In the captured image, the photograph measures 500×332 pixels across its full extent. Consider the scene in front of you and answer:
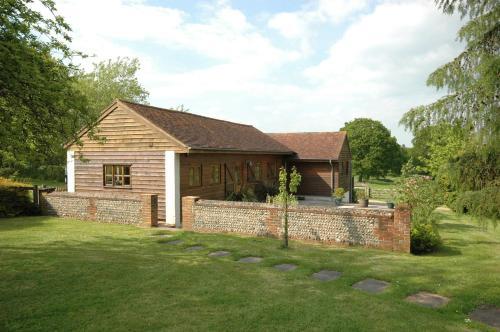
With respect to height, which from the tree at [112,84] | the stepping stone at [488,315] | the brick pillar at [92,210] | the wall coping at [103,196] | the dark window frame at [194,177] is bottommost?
the stepping stone at [488,315]

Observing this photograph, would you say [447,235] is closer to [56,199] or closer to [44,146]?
[44,146]

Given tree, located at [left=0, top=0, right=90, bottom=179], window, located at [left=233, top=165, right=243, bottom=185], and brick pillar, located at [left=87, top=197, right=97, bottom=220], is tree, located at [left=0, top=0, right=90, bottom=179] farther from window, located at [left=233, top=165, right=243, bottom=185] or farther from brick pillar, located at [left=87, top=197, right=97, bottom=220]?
window, located at [left=233, top=165, right=243, bottom=185]

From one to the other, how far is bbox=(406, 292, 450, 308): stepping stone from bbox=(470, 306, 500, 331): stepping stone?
1.72 feet

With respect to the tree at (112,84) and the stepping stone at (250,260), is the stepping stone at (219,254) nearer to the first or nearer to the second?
the stepping stone at (250,260)

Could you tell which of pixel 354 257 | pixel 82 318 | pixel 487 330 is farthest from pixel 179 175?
pixel 487 330

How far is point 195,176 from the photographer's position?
54.9 feet

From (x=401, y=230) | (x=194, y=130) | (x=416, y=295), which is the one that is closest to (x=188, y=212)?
(x=194, y=130)

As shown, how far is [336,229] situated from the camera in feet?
37.9

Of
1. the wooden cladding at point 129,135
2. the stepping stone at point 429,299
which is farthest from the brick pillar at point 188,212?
the stepping stone at point 429,299

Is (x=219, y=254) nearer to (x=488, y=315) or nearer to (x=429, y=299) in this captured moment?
(x=429, y=299)

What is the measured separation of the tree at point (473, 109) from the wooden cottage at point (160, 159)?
1052 cm

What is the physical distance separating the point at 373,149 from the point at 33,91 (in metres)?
57.4

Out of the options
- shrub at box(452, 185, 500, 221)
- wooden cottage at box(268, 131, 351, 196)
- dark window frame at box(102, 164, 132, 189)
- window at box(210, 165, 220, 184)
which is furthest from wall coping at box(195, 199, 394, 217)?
wooden cottage at box(268, 131, 351, 196)

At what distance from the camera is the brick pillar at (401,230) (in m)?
10.5
